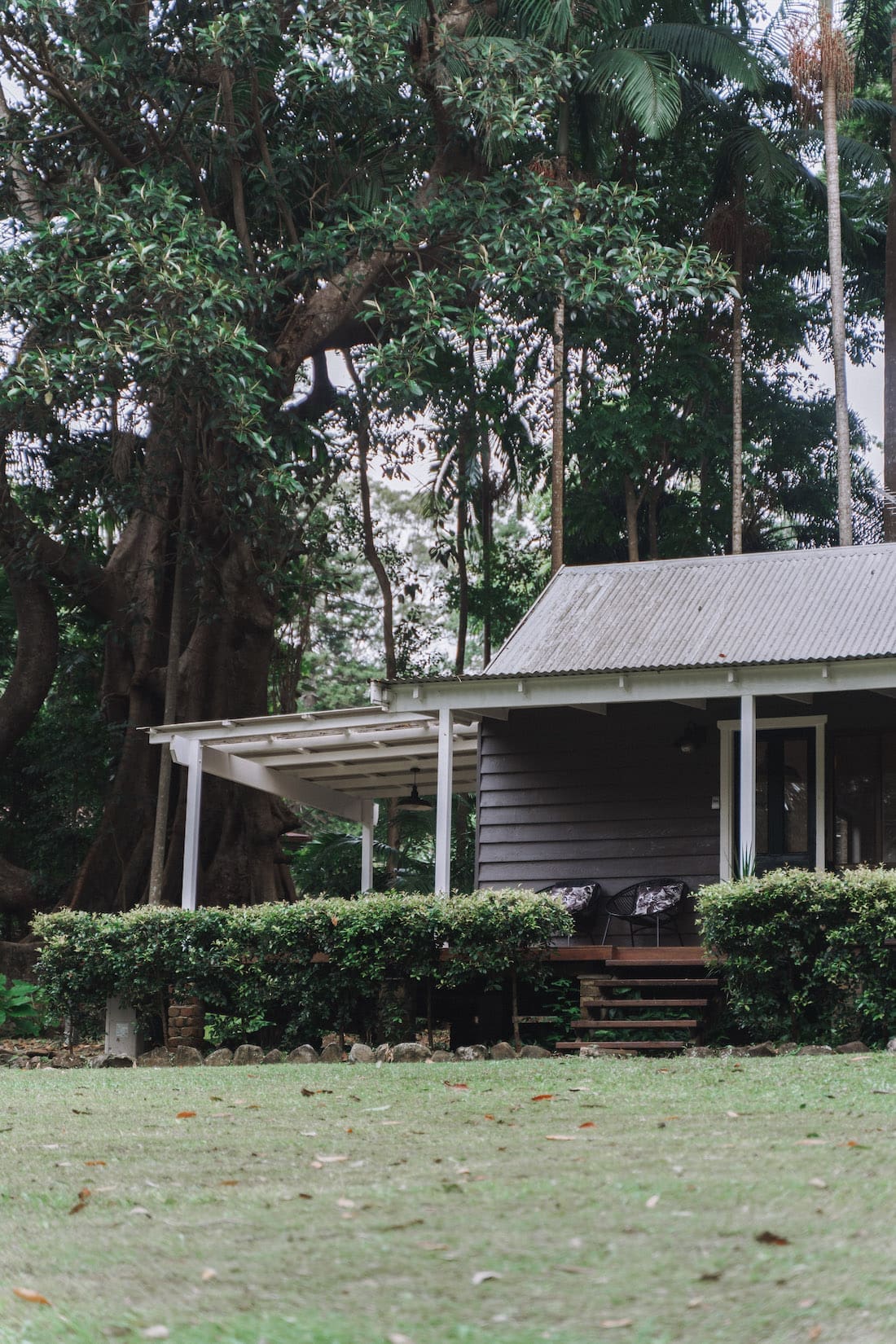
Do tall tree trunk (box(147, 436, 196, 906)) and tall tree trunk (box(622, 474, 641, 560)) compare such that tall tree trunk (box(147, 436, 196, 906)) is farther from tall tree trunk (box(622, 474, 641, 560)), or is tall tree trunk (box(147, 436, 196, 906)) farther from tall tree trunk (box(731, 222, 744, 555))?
tall tree trunk (box(731, 222, 744, 555))

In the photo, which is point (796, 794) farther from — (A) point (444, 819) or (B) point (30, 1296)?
(B) point (30, 1296)

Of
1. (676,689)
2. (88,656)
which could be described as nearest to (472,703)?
(676,689)

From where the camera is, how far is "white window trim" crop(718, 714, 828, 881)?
12.8 meters

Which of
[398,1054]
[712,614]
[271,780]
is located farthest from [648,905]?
[271,780]

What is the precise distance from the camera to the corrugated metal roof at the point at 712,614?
12.9m

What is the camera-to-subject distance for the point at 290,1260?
409 centimetres

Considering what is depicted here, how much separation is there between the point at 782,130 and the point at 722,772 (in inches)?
599

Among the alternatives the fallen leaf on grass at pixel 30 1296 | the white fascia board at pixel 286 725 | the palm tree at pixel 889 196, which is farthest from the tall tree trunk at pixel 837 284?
the fallen leaf on grass at pixel 30 1296

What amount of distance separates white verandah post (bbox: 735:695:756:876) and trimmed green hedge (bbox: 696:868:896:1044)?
34.9 inches

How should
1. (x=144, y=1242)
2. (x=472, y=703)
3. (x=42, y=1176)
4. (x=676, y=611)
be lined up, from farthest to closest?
(x=676, y=611) → (x=472, y=703) → (x=42, y=1176) → (x=144, y=1242)

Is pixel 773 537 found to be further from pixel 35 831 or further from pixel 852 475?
pixel 35 831

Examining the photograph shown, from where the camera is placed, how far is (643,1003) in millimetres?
10758

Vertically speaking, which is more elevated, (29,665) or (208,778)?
(29,665)

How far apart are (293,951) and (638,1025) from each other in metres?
2.75
